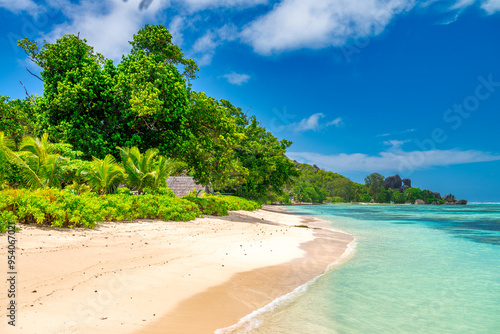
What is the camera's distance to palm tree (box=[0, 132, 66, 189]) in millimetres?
11836

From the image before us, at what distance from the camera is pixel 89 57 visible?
18.0 m

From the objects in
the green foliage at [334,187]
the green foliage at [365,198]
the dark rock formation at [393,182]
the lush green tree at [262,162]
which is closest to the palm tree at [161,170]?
the lush green tree at [262,162]

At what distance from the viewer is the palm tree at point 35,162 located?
11836mm

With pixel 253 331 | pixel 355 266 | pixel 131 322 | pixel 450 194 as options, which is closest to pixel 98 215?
pixel 131 322

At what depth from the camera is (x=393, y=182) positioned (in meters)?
171

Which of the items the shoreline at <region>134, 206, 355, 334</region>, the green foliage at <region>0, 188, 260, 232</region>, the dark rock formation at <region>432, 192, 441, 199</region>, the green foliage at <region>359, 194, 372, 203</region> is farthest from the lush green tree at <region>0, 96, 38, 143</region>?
the dark rock formation at <region>432, 192, 441, 199</region>

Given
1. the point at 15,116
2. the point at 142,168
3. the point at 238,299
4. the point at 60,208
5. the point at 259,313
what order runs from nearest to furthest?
the point at 259,313, the point at 238,299, the point at 60,208, the point at 142,168, the point at 15,116

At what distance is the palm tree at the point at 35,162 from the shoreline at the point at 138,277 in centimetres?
490

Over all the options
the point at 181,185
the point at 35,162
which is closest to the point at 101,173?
the point at 35,162

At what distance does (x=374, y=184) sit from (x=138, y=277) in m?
179

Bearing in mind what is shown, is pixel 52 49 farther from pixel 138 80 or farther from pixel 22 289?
pixel 22 289

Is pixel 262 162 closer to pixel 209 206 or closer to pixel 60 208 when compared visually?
pixel 209 206

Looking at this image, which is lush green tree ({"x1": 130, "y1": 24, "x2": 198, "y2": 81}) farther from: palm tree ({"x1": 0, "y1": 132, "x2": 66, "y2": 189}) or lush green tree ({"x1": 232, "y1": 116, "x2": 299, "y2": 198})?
lush green tree ({"x1": 232, "y1": 116, "x2": 299, "y2": 198})

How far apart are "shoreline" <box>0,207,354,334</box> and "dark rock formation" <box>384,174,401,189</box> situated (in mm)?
177855
